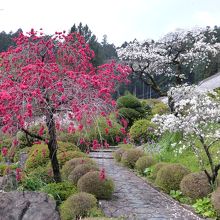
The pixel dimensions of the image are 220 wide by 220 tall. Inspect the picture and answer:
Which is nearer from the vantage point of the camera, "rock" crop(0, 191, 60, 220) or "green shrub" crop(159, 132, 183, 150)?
"rock" crop(0, 191, 60, 220)

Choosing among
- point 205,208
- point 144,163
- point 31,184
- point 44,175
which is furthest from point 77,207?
point 144,163

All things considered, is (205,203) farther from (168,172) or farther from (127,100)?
(127,100)

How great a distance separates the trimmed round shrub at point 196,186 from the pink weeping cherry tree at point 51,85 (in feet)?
7.14

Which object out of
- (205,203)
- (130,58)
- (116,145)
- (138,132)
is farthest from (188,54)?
(205,203)

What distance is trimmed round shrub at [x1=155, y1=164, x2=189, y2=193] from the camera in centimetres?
737

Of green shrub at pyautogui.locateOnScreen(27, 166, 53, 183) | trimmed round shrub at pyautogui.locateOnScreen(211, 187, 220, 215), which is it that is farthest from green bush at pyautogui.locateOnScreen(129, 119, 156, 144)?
trimmed round shrub at pyautogui.locateOnScreen(211, 187, 220, 215)

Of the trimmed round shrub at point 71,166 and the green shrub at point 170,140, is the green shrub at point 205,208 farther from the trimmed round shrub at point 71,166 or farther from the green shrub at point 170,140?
the green shrub at point 170,140

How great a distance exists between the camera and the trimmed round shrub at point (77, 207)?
19.2 ft

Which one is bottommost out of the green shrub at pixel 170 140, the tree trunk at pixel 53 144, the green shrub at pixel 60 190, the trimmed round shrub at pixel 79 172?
the green shrub at pixel 60 190

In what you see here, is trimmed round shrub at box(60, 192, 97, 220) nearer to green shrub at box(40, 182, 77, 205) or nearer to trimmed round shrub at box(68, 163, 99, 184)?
green shrub at box(40, 182, 77, 205)

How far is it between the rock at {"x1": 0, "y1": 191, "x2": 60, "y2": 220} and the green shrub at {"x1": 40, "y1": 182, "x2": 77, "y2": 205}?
0.73m

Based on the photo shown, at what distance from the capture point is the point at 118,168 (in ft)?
32.4

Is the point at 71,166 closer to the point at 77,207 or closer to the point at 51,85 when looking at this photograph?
the point at 77,207

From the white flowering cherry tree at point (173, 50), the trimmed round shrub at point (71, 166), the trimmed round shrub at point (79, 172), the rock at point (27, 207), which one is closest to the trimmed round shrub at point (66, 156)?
the trimmed round shrub at point (71, 166)
